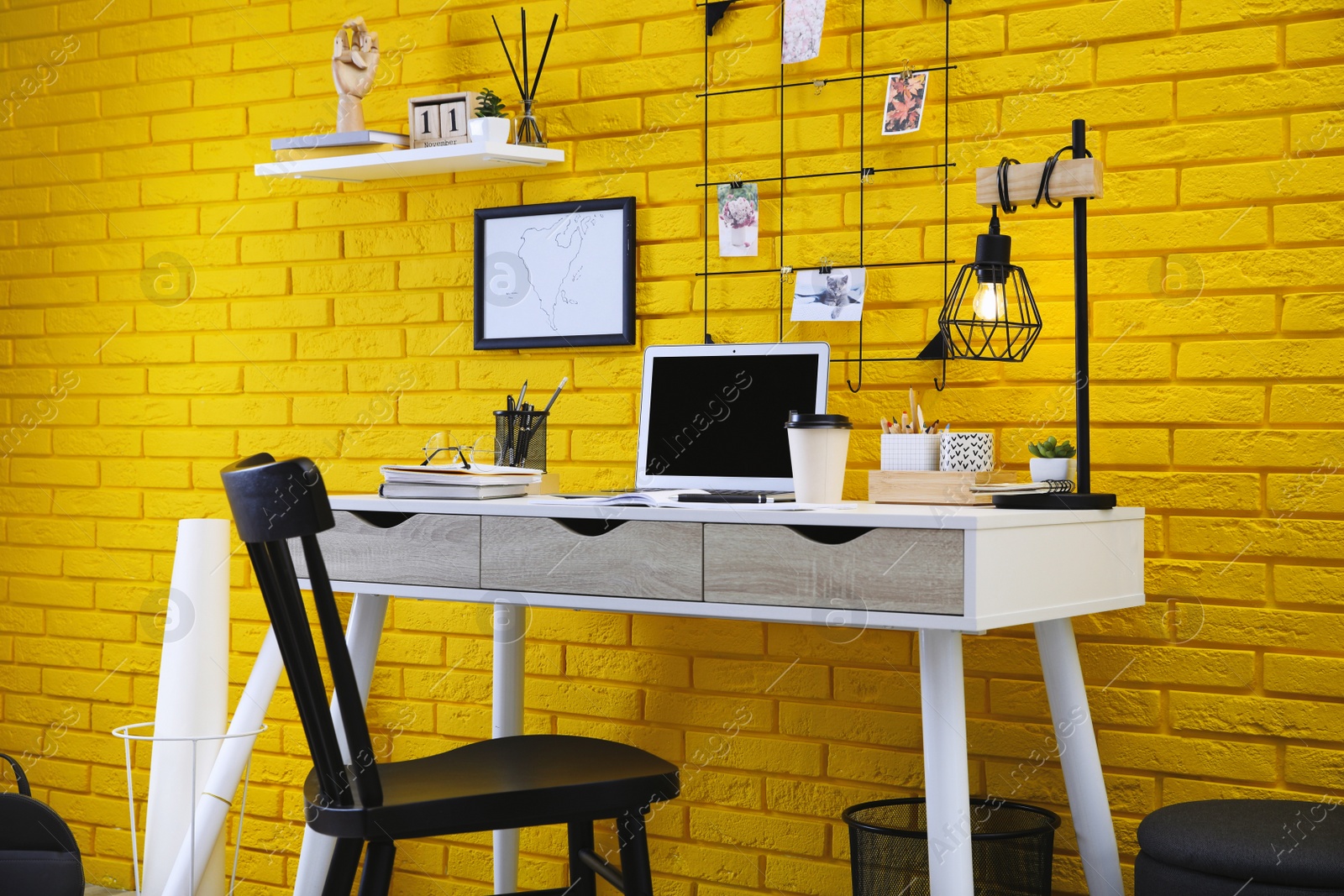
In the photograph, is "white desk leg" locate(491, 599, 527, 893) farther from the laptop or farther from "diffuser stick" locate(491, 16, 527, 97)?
"diffuser stick" locate(491, 16, 527, 97)

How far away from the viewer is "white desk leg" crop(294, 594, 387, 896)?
218 cm

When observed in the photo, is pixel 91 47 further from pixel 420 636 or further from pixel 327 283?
pixel 420 636

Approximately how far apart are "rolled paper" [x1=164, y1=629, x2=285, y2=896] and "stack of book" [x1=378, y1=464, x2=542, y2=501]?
43 cm

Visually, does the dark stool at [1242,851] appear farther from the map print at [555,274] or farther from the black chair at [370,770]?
the map print at [555,274]

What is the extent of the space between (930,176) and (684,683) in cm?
107

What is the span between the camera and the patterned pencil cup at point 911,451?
2.07 meters

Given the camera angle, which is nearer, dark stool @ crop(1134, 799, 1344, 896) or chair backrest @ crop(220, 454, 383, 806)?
chair backrest @ crop(220, 454, 383, 806)

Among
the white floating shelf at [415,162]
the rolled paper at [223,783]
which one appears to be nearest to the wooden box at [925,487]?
the white floating shelf at [415,162]

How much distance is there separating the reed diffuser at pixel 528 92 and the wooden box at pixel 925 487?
1.06m

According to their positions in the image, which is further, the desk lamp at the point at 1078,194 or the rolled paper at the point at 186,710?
the rolled paper at the point at 186,710

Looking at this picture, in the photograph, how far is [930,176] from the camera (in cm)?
239

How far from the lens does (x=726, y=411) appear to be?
2285 millimetres

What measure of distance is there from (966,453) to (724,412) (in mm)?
450

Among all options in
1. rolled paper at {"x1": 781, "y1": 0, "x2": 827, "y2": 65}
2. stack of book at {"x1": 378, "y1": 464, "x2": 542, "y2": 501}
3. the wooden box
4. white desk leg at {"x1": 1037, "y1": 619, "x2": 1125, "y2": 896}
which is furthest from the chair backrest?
rolled paper at {"x1": 781, "y1": 0, "x2": 827, "y2": 65}
